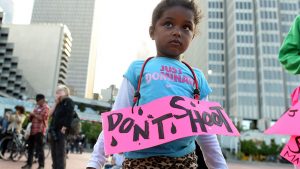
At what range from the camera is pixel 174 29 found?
6.02 ft

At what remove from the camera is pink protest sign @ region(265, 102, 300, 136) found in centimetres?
190

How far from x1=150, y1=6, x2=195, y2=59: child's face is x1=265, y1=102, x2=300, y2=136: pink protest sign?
67 cm

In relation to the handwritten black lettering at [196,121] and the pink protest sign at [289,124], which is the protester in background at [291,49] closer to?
the pink protest sign at [289,124]

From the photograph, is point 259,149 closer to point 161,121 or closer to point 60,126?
point 60,126

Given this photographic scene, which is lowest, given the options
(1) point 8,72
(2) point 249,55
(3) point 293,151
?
(3) point 293,151

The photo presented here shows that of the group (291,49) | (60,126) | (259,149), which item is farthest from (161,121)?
(259,149)

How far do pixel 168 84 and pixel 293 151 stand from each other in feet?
2.67

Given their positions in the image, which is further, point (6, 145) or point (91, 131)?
point (91, 131)

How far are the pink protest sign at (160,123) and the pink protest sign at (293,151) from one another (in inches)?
19.6

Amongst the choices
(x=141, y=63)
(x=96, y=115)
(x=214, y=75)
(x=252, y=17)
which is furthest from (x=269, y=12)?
(x=141, y=63)

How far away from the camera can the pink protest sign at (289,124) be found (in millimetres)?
1902

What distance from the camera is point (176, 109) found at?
167cm

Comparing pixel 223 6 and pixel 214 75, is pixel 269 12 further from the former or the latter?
pixel 214 75

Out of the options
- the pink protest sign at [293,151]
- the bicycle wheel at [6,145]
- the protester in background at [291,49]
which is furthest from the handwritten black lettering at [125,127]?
→ the bicycle wheel at [6,145]
